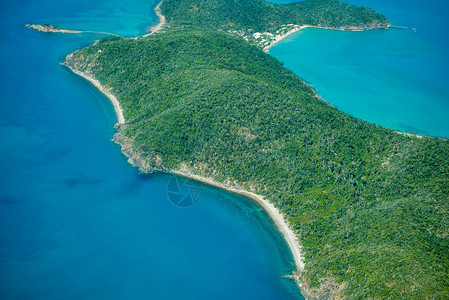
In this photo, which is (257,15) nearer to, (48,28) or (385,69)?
(385,69)

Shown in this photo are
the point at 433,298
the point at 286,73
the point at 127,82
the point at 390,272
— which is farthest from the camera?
the point at 286,73

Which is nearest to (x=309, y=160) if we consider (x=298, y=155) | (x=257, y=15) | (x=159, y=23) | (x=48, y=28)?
(x=298, y=155)

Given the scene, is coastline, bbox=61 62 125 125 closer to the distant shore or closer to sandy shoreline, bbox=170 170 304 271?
sandy shoreline, bbox=170 170 304 271

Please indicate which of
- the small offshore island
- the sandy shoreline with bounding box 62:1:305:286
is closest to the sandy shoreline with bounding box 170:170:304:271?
the sandy shoreline with bounding box 62:1:305:286

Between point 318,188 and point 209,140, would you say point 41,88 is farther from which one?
point 318,188

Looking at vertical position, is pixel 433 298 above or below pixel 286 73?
below

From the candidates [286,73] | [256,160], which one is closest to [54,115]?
[256,160]
